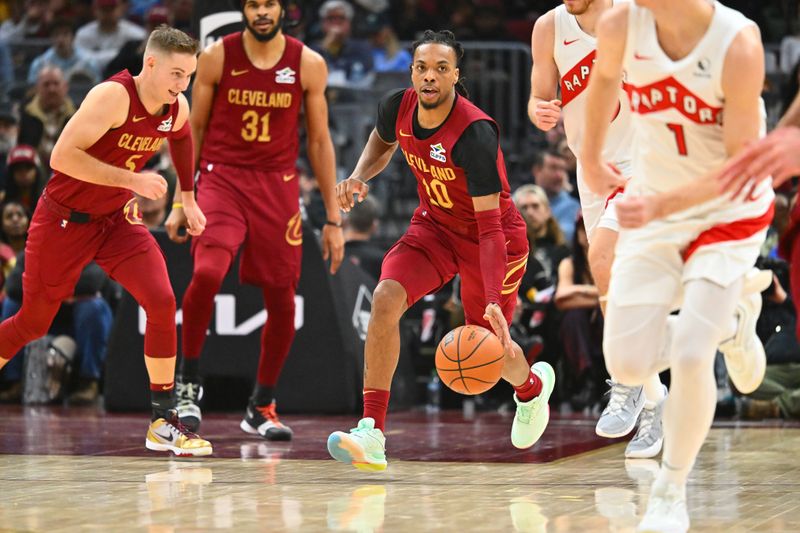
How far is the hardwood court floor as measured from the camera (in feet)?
15.8

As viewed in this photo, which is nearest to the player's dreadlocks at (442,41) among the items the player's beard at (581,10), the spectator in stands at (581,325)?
the player's beard at (581,10)

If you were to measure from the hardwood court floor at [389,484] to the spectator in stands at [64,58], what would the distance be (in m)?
6.74

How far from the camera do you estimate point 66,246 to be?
686cm

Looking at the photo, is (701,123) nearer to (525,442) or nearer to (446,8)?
(525,442)

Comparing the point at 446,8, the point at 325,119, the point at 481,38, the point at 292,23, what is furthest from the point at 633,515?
the point at 446,8

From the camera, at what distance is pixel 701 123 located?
15.0 feet

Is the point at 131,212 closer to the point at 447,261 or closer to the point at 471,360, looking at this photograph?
the point at 447,261

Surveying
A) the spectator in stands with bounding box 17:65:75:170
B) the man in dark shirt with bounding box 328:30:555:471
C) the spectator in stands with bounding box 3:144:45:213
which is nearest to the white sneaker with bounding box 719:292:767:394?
the man in dark shirt with bounding box 328:30:555:471

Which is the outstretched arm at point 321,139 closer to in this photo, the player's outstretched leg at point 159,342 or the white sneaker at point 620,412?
the player's outstretched leg at point 159,342

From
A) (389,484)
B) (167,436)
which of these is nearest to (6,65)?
(167,436)

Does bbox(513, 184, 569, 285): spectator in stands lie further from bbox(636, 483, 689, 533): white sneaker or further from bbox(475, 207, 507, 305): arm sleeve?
bbox(636, 483, 689, 533): white sneaker

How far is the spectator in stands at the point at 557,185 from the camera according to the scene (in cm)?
1160

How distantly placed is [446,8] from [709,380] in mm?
11793

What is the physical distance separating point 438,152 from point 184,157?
1.70 meters
